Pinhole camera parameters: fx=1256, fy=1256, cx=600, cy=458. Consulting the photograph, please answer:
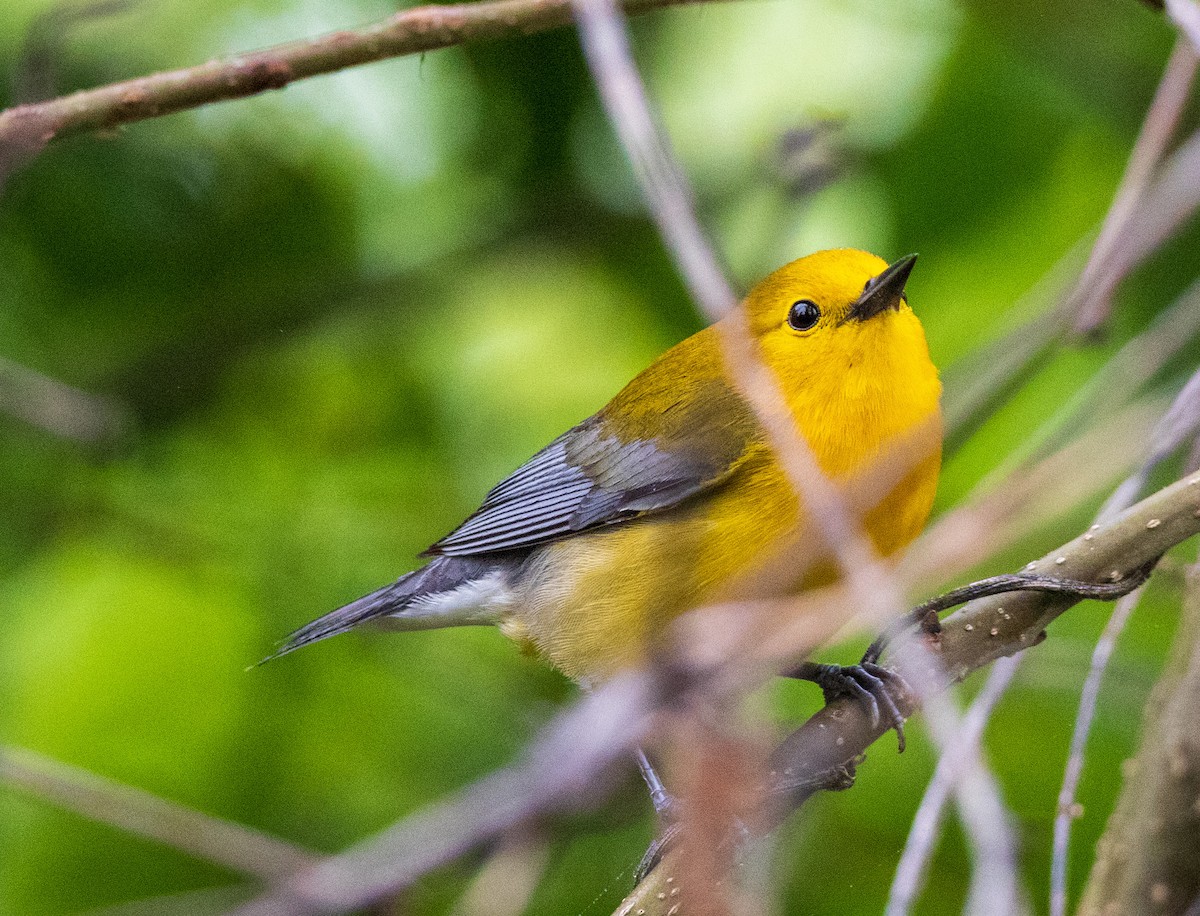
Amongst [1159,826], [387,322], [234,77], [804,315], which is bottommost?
[1159,826]

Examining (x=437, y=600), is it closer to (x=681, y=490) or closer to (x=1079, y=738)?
(x=681, y=490)

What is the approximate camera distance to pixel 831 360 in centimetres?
246

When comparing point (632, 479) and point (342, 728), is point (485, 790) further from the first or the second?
point (342, 728)

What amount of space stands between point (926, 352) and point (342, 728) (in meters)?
1.54

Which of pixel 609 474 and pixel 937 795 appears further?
pixel 609 474

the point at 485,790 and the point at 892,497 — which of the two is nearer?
the point at 485,790

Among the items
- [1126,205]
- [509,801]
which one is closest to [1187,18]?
[1126,205]

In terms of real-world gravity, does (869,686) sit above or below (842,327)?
below

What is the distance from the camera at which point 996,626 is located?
1.78m

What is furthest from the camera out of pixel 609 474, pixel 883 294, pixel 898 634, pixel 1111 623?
pixel 609 474

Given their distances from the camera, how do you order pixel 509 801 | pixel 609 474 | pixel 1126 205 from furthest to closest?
pixel 609 474, pixel 1126 205, pixel 509 801

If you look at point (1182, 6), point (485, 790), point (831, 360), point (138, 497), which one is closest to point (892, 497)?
point (831, 360)

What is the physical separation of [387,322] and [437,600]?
0.80 m

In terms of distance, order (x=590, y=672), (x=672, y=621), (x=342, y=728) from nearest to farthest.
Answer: (x=672, y=621)
(x=590, y=672)
(x=342, y=728)
